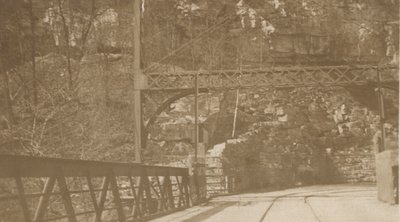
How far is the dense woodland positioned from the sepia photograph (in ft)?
0.30

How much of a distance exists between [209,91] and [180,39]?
18.5 metres

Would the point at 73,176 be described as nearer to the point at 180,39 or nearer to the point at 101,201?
the point at 101,201

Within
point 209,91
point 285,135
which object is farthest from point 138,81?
point 285,135

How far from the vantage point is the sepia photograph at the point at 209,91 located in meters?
22.8

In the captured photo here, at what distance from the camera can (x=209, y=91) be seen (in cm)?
2483

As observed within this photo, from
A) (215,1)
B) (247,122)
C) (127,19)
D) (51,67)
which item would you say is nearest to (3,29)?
(51,67)

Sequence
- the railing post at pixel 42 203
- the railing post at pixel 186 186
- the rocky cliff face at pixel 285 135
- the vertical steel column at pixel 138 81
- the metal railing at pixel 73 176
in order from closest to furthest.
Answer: the metal railing at pixel 73 176 < the railing post at pixel 42 203 < the railing post at pixel 186 186 < the vertical steel column at pixel 138 81 < the rocky cliff face at pixel 285 135

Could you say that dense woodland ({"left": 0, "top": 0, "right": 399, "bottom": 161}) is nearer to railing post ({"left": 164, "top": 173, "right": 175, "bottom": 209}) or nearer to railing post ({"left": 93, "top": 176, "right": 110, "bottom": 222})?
railing post ({"left": 164, "top": 173, "right": 175, "bottom": 209})

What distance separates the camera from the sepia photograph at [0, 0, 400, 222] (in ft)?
74.8

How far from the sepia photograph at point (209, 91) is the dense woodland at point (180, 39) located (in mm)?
92

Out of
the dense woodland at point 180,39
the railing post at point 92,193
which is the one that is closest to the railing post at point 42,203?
the railing post at point 92,193

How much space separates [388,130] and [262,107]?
852 cm

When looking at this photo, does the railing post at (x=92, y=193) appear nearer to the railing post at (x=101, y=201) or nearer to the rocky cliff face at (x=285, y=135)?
the railing post at (x=101, y=201)

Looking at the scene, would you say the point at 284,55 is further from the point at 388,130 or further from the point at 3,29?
the point at 3,29
